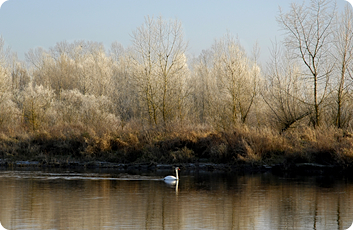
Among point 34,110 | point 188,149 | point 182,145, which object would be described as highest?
point 34,110

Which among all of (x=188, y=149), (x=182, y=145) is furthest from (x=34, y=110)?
(x=188, y=149)

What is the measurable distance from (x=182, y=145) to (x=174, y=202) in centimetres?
1331

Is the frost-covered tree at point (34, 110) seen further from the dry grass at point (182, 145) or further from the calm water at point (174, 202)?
the calm water at point (174, 202)

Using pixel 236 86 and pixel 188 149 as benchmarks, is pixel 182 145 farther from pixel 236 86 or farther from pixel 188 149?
pixel 236 86

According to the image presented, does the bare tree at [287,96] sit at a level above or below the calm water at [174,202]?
above

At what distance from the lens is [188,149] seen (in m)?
26.1

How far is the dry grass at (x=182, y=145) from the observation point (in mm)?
23203

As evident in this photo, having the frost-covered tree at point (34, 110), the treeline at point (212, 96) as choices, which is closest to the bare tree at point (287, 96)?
the treeline at point (212, 96)

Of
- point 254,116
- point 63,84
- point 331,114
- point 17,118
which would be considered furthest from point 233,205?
point 63,84

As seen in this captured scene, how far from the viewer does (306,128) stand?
89.4 feet

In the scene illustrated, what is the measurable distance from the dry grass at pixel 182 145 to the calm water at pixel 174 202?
3.36 meters

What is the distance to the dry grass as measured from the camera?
76.1ft

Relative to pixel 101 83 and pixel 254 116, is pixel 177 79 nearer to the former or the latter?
pixel 254 116

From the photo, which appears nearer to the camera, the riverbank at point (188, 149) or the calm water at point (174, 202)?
the calm water at point (174, 202)
